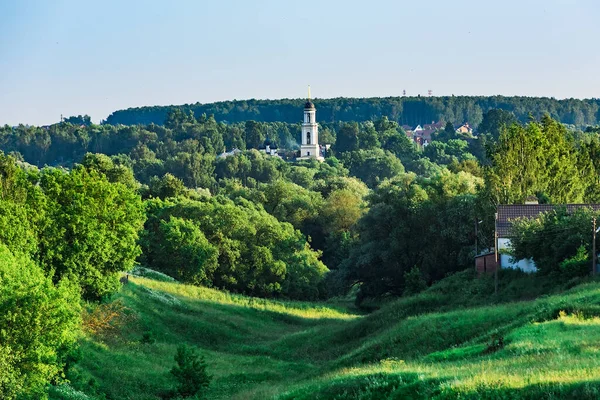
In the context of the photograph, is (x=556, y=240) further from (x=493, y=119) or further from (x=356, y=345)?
(x=493, y=119)

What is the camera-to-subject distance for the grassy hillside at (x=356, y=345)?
23.0 meters

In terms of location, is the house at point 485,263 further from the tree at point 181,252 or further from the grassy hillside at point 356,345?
the tree at point 181,252

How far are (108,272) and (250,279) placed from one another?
88.1 feet

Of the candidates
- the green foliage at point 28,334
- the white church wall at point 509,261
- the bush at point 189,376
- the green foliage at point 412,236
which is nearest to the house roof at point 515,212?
the white church wall at point 509,261

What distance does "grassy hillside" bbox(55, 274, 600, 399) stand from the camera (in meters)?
23.0

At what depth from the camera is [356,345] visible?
144 feet

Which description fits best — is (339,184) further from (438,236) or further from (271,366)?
(271,366)

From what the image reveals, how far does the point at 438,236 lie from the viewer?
200 ft

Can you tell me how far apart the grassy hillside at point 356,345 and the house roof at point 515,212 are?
3.15m

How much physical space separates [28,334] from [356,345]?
59.5ft

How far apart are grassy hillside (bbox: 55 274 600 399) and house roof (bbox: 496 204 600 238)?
10.3 feet

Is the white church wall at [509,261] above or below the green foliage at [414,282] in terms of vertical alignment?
above

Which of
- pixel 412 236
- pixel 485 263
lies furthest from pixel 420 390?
pixel 412 236

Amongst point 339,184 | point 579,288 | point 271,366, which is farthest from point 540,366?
point 339,184
